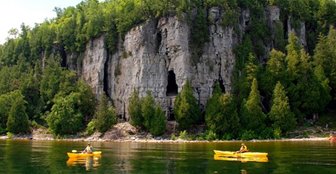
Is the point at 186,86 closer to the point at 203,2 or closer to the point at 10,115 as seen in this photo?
the point at 203,2

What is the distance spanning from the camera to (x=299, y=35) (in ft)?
460

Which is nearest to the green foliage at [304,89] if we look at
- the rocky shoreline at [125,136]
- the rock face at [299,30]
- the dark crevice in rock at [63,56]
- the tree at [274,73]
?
the tree at [274,73]

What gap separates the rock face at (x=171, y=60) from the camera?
124000mm

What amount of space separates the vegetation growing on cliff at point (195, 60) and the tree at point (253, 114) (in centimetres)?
22

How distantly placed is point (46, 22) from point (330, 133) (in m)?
108

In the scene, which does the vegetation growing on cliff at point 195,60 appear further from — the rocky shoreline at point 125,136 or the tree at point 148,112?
the rocky shoreline at point 125,136

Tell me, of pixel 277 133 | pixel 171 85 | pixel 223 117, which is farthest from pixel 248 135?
pixel 171 85

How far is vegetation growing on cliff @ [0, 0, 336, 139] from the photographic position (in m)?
111

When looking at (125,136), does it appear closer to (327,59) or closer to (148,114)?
(148,114)

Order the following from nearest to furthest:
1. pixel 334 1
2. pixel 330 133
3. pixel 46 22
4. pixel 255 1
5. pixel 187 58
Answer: pixel 330 133 → pixel 187 58 → pixel 255 1 → pixel 334 1 → pixel 46 22

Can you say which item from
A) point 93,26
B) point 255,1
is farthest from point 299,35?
point 93,26

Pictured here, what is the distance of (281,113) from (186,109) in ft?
69.1

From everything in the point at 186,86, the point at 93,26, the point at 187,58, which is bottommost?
the point at 186,86

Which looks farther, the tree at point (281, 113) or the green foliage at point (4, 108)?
the green foliage at point (4, 108)
